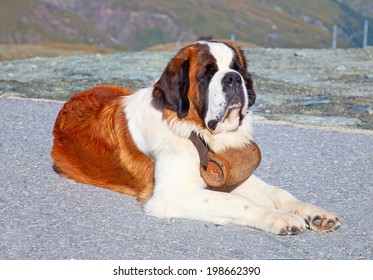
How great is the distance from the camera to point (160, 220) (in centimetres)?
527

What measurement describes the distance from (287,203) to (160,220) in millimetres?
857

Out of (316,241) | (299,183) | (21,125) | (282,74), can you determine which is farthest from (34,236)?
(282,74)

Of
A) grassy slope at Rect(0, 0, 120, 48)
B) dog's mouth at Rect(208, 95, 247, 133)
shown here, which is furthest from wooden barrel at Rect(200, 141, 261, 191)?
grassy slope at Rect(0, 0, 120, 48)

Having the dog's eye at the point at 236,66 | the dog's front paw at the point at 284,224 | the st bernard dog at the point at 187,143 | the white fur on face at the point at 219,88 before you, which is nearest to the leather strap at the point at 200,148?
the st bernard dog at the point at 187,143

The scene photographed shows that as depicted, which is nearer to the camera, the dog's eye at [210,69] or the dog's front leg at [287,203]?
the dog's front leg at [287,203]

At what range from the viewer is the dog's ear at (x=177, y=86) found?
5.31m

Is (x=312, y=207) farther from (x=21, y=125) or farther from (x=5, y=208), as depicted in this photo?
(x=21, y=125)

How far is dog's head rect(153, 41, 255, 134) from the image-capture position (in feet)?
17.0

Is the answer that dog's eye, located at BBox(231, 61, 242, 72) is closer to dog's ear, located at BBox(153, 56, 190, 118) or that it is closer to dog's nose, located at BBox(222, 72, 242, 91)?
dog's nose, located at BBox(222, 72, 242, 91)

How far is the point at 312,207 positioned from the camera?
5113mm

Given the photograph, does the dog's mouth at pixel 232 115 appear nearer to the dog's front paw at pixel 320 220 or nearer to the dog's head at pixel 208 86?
the dog's head at pixel 208 86

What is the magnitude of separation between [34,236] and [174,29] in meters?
Answer: 188

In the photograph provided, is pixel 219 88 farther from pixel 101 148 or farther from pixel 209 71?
pixel 101 148
